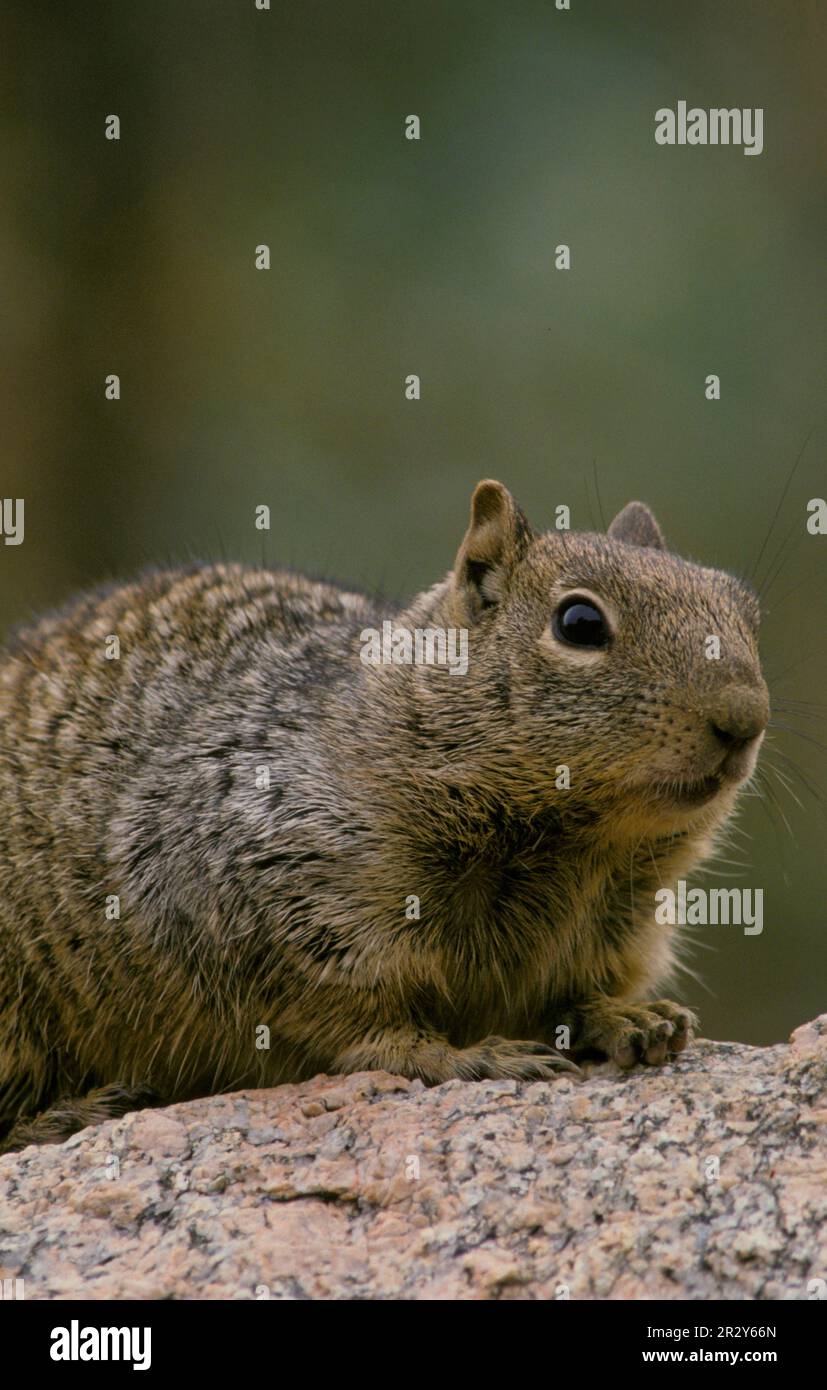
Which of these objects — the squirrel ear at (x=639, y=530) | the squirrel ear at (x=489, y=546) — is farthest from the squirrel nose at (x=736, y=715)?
the squirrel ear at (x=639, y=530)

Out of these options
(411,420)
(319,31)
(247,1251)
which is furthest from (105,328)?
(247,1251)

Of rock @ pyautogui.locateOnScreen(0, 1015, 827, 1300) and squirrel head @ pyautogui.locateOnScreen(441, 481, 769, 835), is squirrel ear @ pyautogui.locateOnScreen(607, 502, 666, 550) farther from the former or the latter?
rock @ pyautogui.locateOnScreen(0, 1015, 827, 1300)

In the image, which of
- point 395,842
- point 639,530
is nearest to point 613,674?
point 395,842

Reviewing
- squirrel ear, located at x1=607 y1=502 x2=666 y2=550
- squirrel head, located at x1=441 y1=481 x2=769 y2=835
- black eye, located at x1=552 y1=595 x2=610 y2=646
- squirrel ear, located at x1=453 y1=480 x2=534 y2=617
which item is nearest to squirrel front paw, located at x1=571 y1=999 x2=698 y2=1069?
squirrel head, located at x1=441 y1=481 x2=769 y2=835

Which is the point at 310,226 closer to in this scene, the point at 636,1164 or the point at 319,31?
the point at 319,31

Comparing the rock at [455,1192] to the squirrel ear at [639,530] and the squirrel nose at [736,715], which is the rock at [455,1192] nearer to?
the squirrel nose at [736,715]

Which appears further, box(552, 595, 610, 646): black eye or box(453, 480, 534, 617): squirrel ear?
box(453, 480, 534, 617): squirrel ear
